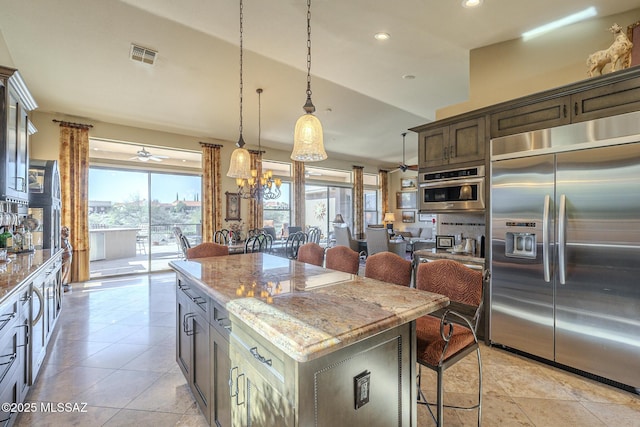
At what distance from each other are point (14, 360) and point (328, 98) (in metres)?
5.14

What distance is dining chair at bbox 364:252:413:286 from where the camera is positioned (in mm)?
2062

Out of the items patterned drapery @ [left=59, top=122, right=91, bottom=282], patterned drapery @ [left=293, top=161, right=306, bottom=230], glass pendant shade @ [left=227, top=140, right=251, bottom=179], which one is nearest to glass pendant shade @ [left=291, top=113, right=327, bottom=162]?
glass pendant shade @ [left=227, top=140, right=251, bottom=179]

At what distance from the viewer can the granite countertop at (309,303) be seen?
0.97 m

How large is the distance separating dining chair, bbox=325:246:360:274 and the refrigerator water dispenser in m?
1.54

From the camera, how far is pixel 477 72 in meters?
3.41

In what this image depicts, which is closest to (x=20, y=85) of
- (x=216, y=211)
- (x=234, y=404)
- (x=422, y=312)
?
(x=234, y=404)

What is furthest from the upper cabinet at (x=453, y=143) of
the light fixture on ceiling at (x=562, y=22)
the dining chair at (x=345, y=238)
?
the dining chair at (x=345, y=238)

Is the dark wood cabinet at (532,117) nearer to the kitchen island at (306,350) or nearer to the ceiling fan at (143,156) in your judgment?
the kitchen island at (306,350)

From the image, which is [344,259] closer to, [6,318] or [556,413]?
[556,413]

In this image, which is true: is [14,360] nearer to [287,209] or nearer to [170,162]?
[170,162]

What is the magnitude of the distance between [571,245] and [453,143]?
1.54 m

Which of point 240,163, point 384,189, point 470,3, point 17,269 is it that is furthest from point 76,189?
point 384,189

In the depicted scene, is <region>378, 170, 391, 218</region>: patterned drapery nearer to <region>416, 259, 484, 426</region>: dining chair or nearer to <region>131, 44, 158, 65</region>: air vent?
<region>131, 44, 158, 65</region>: air vent

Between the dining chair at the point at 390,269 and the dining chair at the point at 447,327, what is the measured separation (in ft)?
0.34
